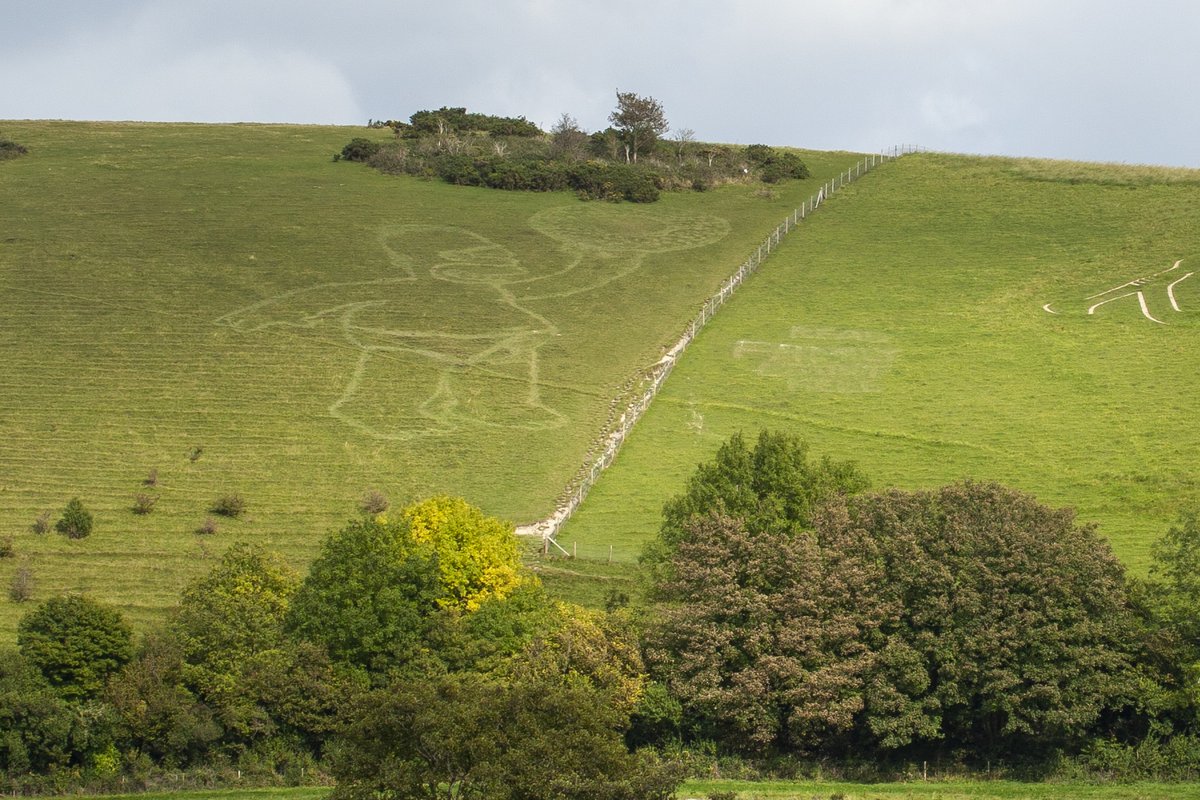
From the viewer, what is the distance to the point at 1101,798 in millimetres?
38250

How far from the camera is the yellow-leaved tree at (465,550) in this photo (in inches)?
1881

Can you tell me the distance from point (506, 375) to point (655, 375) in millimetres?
7433

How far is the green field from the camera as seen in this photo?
60.8 meters

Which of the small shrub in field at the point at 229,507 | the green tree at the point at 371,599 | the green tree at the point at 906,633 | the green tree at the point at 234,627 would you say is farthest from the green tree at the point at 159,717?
the small shrub in field at the point at 229,507

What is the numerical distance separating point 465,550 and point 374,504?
12234mm

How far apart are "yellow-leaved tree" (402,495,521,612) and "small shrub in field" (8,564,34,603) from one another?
1319cm

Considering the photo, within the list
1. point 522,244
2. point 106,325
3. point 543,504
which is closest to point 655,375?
point 543,504

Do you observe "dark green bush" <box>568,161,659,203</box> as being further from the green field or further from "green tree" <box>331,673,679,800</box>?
"green tree" <box>331,673,679,800</box>

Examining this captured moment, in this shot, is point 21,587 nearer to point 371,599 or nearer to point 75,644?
point 75,644

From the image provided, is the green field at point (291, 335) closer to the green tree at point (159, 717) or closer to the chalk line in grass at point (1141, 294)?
the green tree at point (159, 717)

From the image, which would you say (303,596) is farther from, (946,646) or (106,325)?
(106,325)

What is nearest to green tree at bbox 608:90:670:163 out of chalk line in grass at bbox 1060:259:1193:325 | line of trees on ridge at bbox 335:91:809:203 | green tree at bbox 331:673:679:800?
line of trees on ridge at bbox 335:91:809:203

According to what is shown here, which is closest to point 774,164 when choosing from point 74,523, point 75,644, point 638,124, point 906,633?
point 638,124

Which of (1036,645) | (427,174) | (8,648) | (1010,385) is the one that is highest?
(427,174)
